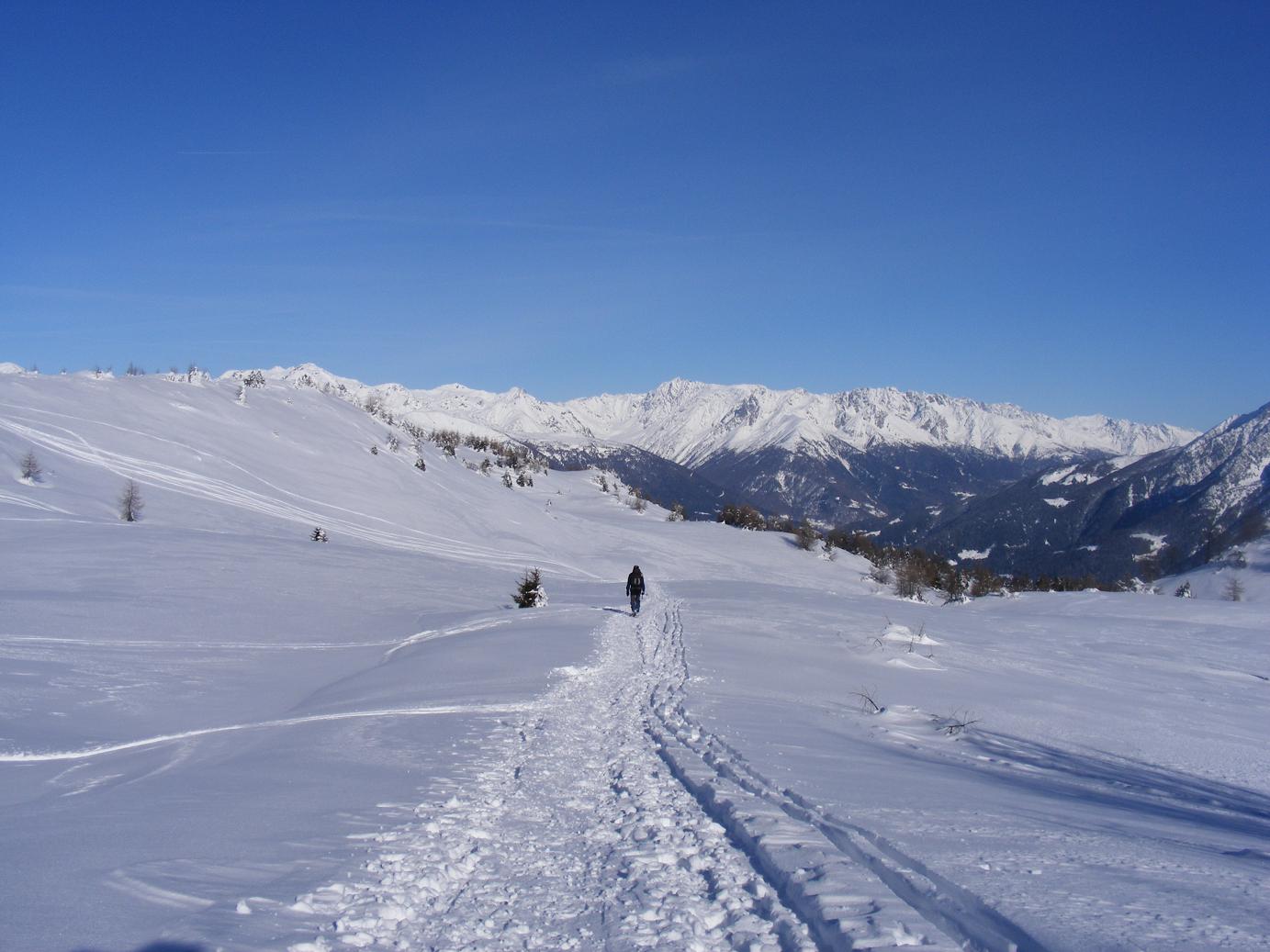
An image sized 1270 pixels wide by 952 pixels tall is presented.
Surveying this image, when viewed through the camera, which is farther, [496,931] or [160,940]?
[496,931]

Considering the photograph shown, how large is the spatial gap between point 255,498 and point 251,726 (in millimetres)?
39041

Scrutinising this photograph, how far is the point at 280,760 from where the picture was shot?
820cm

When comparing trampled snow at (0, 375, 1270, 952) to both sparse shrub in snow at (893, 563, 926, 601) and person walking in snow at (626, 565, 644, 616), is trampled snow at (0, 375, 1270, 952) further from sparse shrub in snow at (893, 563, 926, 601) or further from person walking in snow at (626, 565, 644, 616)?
sparse shrub in snow at (893, 563, 926, 601)

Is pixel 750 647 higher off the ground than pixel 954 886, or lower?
lower

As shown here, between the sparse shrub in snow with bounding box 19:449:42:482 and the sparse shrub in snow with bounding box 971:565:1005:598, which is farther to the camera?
the sparse shrub in snow with bounding box 971:565:1005:598

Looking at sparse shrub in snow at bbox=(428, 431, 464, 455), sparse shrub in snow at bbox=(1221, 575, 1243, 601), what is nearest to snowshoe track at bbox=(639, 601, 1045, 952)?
sparse shrub in snow at bbox=(428, 431, 464, 455)

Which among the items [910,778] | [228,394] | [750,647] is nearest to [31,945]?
[910,778]

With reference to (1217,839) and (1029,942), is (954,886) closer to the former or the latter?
(1029,942)

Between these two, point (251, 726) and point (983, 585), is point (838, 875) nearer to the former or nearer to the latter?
point (251, 726)

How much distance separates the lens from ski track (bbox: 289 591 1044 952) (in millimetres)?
4328

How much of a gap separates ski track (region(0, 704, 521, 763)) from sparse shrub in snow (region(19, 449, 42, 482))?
3354cm

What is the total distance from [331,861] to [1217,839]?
754cm

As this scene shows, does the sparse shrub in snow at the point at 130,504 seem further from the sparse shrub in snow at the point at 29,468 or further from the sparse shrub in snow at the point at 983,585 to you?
the sparse shrub in snow at the point at 983,585

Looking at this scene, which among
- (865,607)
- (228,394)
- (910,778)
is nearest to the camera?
(910,778)
